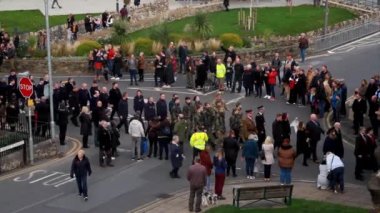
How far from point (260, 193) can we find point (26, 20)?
34157mm

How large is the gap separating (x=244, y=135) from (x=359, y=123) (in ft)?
15.5

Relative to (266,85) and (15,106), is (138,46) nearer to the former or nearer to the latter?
(266,85)

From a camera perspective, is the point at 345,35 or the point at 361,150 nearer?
the point at 361,150

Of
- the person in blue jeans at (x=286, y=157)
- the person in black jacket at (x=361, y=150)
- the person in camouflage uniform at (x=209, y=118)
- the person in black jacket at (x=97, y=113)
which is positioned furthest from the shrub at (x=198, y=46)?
the person in blue jeans at (x=286, y=157)

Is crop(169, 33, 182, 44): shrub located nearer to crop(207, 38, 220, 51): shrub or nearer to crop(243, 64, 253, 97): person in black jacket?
crop(207, 38, 220, 51): shrub

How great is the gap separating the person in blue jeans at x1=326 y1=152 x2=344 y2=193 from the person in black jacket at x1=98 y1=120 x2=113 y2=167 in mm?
6549

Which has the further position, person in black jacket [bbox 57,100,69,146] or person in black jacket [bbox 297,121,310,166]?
person in black jacket [bbox 57,100,69,146]

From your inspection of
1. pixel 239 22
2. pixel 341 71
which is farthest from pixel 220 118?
pixel 239 22

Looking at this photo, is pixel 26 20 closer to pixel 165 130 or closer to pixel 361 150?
pixel 165 130

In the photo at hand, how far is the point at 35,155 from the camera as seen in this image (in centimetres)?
2586

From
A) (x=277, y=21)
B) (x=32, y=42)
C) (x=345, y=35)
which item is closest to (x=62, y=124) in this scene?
(x=32, y=42)

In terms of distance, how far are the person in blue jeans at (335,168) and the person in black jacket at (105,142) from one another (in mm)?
6549

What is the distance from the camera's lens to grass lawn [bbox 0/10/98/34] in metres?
49.2

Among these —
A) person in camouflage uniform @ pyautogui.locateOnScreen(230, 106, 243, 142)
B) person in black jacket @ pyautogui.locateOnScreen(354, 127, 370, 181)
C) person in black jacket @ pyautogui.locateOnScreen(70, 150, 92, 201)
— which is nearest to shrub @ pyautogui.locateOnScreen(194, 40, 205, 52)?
person in camouflage uniform @ pyautogui.locateOnScreen(230, 106, 243, 142)
